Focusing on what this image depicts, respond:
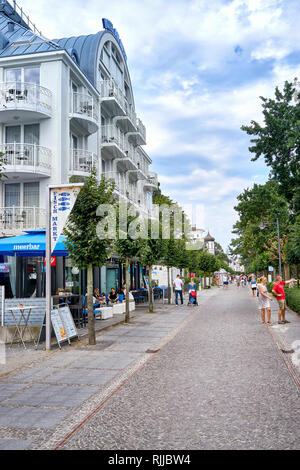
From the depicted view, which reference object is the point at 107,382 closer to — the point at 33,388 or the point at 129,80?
the point at 33,388

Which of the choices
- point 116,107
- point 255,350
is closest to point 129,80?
point 116,107

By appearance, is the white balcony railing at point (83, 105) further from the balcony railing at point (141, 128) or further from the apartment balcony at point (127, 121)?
the balcony railing at point (141, 128)

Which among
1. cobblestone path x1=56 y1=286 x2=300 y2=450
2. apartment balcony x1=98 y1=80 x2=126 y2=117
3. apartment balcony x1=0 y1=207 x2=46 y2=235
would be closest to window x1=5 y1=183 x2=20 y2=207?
apartment balcony x1=0 y1=207 x2=46 y2=235

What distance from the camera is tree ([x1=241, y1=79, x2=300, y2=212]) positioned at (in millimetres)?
25172

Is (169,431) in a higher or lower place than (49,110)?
lower

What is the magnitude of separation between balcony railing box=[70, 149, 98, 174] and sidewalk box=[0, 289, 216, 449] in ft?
37.3

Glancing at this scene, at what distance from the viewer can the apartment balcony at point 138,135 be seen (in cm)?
3403

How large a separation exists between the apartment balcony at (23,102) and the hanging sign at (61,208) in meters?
10.4

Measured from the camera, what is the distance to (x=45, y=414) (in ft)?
18.8

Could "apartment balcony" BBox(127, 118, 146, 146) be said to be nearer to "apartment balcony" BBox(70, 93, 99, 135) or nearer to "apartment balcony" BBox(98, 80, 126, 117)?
"apartment balcony" BBox(98, 80, 126, 117)

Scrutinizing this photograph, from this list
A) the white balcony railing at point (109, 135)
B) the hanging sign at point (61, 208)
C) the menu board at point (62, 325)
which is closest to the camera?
the menu board at point (62, 325)

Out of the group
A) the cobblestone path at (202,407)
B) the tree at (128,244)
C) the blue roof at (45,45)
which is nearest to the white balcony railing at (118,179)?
the blue roof at (45,45)

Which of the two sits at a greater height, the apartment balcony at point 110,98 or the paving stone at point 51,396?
the apartment balcony at point 110,98

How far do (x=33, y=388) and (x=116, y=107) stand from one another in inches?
939
